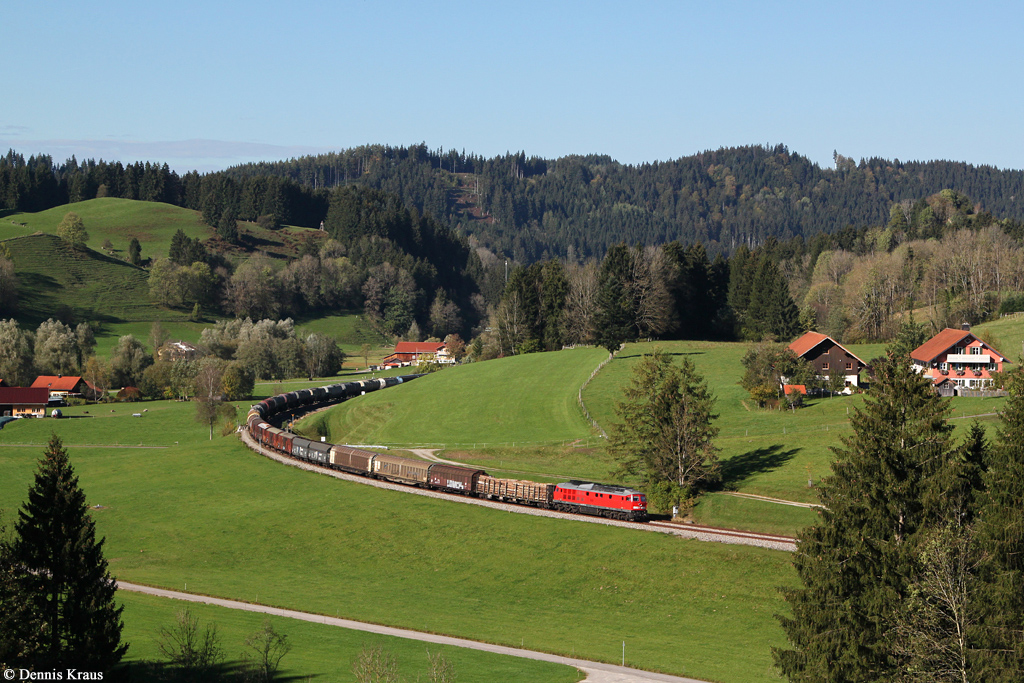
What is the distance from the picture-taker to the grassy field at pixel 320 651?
126 feet

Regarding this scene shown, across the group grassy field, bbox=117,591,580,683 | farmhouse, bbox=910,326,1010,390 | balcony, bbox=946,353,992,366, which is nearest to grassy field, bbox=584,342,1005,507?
farmhouse, bbox=910,326,1010,390

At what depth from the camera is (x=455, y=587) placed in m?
55.8

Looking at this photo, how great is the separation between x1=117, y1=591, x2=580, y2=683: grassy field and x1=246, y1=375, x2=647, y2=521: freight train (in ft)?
71.2

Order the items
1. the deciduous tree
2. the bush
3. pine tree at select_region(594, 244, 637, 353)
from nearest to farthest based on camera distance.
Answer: pine tree at select_region(594, 244, 637, 353), the bush, the deciduous tree

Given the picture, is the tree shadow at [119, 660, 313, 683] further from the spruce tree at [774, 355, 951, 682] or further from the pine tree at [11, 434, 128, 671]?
the spruce tree at [774, 355, 951, 682]

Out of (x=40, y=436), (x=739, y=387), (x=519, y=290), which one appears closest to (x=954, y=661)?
(x=739, y=387)

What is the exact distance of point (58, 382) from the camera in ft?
506

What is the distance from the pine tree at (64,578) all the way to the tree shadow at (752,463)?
46.8m

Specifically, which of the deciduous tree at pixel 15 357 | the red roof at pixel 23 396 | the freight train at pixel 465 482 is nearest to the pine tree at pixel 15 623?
the freight train at pixel 465 482

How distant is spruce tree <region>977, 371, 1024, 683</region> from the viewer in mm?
29516

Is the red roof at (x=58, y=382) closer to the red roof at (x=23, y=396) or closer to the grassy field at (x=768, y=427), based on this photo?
the red roof at (x=23, y=396)

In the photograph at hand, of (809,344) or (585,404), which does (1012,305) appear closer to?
(809,344)

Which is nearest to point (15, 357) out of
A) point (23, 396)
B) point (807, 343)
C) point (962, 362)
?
point (23, 396)

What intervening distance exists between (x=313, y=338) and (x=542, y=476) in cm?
11916
